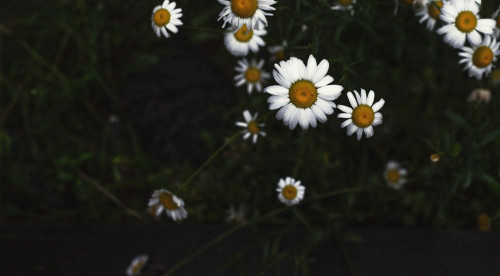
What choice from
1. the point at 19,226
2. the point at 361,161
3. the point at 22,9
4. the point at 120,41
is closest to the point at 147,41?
the point at 120,41

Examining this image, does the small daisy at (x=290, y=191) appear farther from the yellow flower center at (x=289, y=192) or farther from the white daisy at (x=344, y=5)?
the white daisy at (x=344, y=5)

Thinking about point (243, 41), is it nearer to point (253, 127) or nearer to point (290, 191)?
point (253, 127)

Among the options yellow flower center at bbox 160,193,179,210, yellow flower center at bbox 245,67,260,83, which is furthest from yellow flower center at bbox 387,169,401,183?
yellow flower center at bbox 160,193,179,210

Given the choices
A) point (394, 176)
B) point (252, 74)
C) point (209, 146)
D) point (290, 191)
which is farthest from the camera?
point (209, 146)

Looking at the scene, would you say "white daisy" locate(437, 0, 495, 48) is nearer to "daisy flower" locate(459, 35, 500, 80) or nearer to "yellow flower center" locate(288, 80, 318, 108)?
"daisy flower" locate(459, 35, 500, 80)

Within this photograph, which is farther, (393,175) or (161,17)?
(393,175)

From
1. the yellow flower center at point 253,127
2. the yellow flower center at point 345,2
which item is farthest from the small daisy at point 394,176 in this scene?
the yellow flower center at point 345,2

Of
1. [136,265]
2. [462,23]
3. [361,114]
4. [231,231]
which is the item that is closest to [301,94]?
[361,114]
